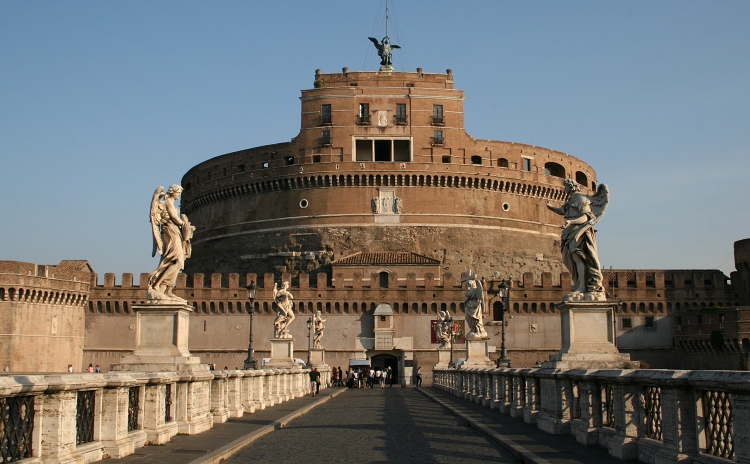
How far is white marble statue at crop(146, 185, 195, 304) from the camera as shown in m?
11.3

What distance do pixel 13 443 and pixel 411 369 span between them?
141ft

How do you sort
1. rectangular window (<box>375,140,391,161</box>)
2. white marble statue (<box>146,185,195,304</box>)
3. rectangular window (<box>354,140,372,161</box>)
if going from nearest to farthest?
1. white marble statue (<box>146,185,195,304</box>)
2. rectangular window (<box>354,140,372,161</box>)
3. rectangular window (<box>375,140,391,161</box>)

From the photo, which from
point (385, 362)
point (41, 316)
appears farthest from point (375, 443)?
point (41, 316)

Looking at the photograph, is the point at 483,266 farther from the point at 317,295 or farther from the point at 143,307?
the point at 143,307

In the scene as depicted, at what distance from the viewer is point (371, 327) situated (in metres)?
51.0

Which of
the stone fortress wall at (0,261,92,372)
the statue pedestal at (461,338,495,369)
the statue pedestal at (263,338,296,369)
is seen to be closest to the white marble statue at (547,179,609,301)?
the statue pedestal at (461,338,495,369)

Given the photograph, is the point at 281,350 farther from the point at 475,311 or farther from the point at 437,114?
the point at 437,114

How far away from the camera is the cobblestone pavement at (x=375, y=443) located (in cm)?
853

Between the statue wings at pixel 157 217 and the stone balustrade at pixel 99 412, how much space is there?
1.79 meters

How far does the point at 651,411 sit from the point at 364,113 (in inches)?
2067

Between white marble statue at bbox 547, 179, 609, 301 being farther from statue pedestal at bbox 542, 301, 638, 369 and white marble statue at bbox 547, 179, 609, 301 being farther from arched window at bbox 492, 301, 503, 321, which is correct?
arched window at bbox 492, 301, 503, 321

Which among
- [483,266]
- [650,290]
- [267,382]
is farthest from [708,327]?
[267,382]

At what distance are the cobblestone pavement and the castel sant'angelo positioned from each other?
115 ft

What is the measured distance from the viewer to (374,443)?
33.1 ft
